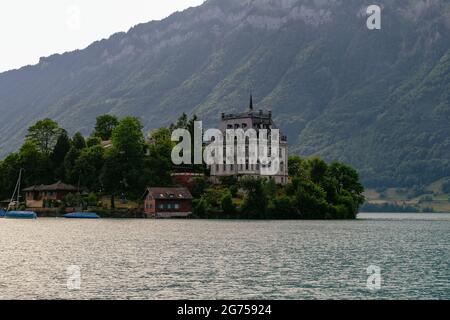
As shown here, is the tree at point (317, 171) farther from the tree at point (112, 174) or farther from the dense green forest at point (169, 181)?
the tree at point (112, 174)

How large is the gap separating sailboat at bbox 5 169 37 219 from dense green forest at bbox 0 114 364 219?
3.94 m

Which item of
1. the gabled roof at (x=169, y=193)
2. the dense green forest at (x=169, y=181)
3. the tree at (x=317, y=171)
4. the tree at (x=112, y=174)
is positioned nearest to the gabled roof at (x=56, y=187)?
the dense green forest at (x=169, y=181)

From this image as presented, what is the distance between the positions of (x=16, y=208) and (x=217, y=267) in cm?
13694

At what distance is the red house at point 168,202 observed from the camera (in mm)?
172562

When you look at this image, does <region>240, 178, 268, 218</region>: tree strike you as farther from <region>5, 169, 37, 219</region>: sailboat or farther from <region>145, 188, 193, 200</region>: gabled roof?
<region>5, 169, 37, 219</region>: sailboat

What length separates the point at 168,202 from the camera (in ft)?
573

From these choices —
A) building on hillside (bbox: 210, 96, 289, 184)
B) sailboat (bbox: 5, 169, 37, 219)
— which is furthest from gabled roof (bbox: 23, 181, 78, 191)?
building on hillside (bbox: 210, 96, 289, 184)

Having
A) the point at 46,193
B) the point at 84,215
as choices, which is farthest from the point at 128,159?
the point at 46,193

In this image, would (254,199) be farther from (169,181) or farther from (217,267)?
(217,267)

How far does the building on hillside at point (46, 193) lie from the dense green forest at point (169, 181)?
345cm

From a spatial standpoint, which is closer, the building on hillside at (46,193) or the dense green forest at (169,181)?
the dense green forest at (169,181)
